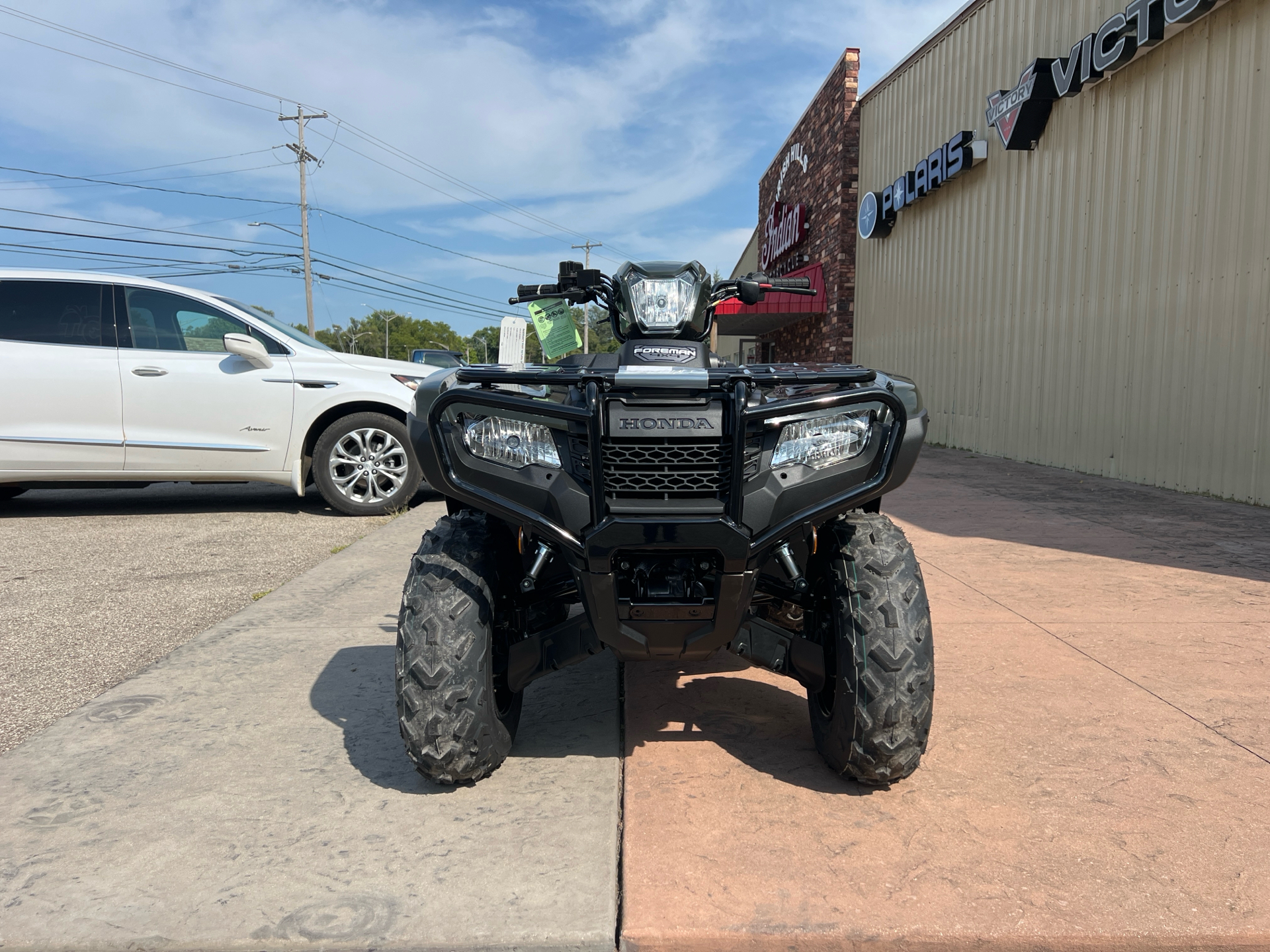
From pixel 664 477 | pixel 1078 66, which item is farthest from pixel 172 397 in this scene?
pixel 1078 66

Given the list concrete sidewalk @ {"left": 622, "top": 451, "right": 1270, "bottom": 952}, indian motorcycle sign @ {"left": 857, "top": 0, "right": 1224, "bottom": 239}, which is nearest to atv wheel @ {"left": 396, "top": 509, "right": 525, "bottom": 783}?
concrete sidewalk @ {"left": 622, "top": 451, "right": 1270, "bottom": 952}

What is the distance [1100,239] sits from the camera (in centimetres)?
912

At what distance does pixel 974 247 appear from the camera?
12094mm

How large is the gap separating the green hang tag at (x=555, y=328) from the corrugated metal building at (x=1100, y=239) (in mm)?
5390

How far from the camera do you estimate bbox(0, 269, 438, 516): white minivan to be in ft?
20.5

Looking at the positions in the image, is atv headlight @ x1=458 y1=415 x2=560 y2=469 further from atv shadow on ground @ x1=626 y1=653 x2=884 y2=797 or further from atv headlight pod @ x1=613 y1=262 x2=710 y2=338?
atv shadow on ground @ x1=626 y1=653 x2=884 y2=797

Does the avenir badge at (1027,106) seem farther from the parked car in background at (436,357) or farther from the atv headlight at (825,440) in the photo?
the parked car in background at (436,357)

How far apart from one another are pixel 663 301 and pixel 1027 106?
9.27 metres

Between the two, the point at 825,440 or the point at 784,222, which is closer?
the point at 825,440

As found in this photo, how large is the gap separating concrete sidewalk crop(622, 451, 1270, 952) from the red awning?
1169 centimetres

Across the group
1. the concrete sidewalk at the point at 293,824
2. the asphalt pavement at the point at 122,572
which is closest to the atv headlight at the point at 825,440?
the concrete sidewalk at the point at 293,824

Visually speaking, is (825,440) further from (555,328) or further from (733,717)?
(555,328)

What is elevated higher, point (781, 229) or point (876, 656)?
point (781, 229)

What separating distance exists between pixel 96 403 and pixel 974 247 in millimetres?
10543
